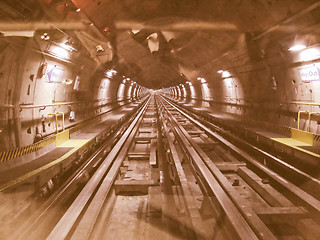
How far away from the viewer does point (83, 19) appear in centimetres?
749

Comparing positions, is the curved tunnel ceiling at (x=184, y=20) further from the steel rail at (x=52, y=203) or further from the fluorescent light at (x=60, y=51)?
the steel rail at (x=52, y=203)

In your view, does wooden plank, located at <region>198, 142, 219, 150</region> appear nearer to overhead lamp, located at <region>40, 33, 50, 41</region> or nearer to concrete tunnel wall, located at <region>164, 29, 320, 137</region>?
concrete tunnel wall, located at <region>164, 29, 320, 137</region>

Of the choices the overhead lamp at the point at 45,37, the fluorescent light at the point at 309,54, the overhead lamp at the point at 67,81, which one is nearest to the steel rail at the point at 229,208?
the fluorescent light at the point at 309,54

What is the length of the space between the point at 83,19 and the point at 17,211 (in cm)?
582

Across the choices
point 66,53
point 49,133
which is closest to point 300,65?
point 66,53

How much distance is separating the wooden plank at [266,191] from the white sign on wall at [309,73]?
4333 millimetres

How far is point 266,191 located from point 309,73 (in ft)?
17.3

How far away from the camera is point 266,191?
507 cm

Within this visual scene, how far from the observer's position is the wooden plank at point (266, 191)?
4703 millimetres

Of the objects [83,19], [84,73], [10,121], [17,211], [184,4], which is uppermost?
[184,4]

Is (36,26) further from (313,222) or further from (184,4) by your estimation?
(313,222)

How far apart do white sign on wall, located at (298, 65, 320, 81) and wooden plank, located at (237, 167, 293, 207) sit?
14.2 ft

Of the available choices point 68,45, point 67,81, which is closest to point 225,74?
point 67,81

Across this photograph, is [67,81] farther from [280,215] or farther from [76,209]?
[280,215]
